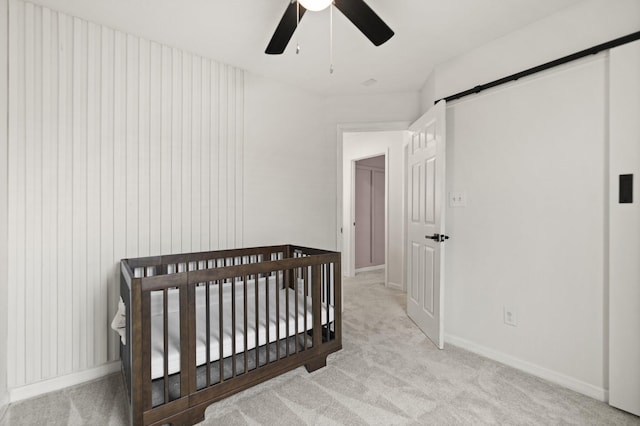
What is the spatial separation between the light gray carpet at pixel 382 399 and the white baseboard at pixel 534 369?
51 mm

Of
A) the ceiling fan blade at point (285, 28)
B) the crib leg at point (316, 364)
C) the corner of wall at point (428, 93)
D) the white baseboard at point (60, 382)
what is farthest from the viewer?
the corner of wall at point (428, 93)

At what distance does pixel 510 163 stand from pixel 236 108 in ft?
7.30

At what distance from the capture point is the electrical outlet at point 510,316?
2.19 meters

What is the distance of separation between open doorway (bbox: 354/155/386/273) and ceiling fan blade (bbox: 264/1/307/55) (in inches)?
147

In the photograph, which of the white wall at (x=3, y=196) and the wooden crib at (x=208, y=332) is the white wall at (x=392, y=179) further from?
the white wall at (x=3, y=196)

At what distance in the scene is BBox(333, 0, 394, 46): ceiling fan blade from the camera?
4.81ft

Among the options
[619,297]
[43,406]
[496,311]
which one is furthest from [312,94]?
[43,406]

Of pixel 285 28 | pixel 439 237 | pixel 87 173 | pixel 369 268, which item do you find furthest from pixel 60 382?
pixel 369 268

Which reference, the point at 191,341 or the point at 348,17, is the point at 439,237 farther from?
the point at 191,341

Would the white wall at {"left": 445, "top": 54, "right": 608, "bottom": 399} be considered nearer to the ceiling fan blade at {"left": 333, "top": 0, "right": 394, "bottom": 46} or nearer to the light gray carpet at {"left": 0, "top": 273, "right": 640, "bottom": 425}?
the light gray carpet at {"left": 0, "top": 273, "right": 640, "bottom": 425}

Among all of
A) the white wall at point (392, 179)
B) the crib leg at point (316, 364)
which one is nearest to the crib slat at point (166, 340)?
the crib leg at point (316, 364)

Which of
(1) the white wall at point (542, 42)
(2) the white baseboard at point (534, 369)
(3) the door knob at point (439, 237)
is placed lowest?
(2) the white baseboard at point (534, 369)

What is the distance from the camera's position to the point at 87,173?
2.04 meters

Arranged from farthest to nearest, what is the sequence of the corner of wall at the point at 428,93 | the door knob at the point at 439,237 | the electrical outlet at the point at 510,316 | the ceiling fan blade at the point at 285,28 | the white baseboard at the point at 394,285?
the white baseboard at the point at 394,285
the corner of wall at the point at 428,93
the door knob at the point at 439,237
the electrical outlet at the point at 510,316
the ceiling fan blade at the point at 285,28
